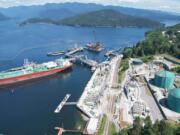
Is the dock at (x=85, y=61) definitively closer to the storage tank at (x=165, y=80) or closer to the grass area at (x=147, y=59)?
the grass area at (x=147, y=59)

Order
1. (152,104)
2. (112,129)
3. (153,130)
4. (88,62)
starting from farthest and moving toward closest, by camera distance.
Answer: (88,62), (152,104), (112,129), (153,130)

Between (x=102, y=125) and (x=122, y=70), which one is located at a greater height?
(x=122, y=70)

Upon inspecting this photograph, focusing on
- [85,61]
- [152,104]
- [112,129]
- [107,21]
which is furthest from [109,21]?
[112,129]

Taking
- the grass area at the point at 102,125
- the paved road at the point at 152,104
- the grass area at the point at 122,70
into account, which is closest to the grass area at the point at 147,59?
the grass area at the point at 122,70

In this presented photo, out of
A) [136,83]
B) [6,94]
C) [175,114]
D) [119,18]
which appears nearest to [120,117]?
[175,114]

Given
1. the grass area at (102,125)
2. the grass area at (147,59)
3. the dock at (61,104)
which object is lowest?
the dock at (61,104)

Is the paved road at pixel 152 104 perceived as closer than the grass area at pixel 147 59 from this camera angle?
Yes

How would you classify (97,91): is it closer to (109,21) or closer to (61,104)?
(61,104)

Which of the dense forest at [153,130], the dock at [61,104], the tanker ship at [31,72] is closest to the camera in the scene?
the dense forest at [153,130]
